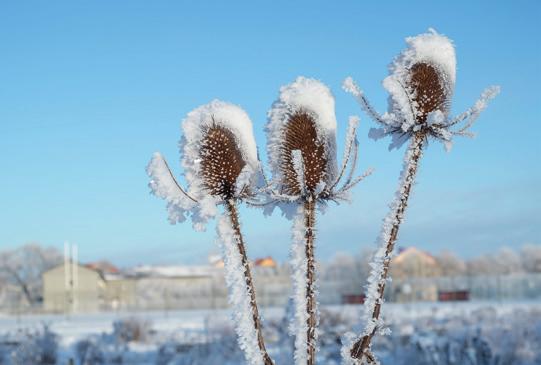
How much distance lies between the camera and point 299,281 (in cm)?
111

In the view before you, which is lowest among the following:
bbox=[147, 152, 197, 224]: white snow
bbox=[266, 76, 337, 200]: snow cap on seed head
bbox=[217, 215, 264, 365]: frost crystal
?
bbox=[217, 215, 264, 365]: frost crystal

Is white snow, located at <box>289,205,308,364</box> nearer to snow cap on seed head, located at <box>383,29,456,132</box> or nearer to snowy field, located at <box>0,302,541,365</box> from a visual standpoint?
snow cap on seed head, located at <box>383,29,456,132</box>

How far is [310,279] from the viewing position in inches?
43.3

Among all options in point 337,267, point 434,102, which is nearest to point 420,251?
point 337,267

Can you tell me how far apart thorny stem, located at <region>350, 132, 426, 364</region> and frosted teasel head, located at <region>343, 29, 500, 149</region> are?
0.03 m

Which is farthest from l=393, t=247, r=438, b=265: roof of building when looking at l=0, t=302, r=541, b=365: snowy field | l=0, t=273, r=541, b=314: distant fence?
l=0, t=302, r=541, b=365: snowy field

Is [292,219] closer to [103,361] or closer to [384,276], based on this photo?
[384,276]

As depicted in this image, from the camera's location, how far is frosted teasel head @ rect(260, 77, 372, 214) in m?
1.14

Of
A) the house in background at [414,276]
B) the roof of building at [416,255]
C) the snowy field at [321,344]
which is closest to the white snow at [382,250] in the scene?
the snowy field at [321,344]

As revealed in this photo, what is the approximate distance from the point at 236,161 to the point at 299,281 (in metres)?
0.22

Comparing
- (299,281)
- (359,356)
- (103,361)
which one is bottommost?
(103,361)

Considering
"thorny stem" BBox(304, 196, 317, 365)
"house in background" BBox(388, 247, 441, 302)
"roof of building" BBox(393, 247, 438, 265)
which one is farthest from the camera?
"roof of building" BBox(393, 247, 438, 265)

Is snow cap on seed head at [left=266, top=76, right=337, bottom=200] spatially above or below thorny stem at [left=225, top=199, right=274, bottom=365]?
above

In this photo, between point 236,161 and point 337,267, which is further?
point 337,267
